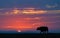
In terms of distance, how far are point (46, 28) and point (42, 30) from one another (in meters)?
1.00

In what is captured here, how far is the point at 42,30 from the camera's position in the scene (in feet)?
189

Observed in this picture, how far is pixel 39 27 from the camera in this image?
2296 inches

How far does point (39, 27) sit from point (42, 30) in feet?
4.01

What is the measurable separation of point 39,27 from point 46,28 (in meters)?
1.77

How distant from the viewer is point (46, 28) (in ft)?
189
